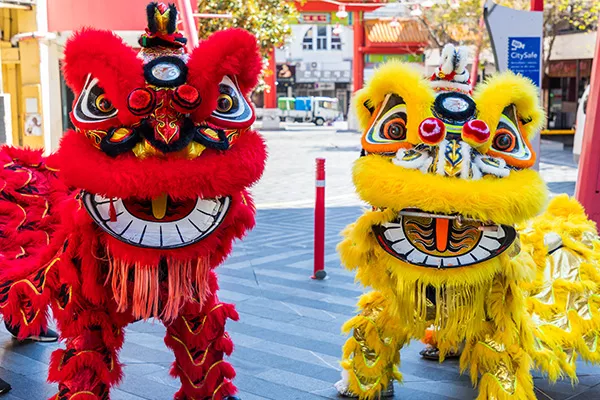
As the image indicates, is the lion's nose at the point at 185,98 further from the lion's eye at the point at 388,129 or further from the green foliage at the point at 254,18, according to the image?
the green foliage at the point at 254,18

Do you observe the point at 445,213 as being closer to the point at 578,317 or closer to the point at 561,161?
the point at 578,317

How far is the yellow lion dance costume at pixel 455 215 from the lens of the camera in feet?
10.2

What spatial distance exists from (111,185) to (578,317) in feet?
7.98

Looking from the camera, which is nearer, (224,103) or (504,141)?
(224,103)

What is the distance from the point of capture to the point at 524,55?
6.44 m

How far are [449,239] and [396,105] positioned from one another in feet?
2.12

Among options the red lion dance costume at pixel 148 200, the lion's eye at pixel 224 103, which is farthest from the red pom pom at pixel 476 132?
the lion's eye at pixel 224 103

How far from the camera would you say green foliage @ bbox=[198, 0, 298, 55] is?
50.1ft

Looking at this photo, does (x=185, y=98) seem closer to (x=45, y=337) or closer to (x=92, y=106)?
(x=92, y=106)

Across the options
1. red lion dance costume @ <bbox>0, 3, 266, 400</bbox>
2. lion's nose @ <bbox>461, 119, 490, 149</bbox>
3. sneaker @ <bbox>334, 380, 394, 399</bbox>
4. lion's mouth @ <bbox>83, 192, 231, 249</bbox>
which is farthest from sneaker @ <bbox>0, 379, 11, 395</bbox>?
lion's nose @ <bbox>461, 119, 490, 149</bbox>

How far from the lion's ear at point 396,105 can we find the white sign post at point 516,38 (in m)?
3.34

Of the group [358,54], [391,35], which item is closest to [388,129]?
[358,54]

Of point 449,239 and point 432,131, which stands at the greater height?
point 432,131

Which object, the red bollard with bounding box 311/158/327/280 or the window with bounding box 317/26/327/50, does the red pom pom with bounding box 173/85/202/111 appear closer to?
the red bollard with bounding box 311/158/327/280
